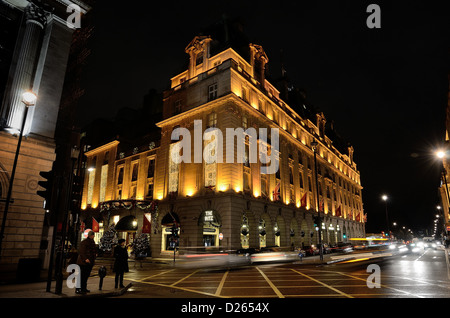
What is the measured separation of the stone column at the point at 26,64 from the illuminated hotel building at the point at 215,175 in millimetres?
17498

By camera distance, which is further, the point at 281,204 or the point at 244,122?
the point at 281,204

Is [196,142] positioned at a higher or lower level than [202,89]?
lower

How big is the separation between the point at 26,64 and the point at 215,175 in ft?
62.1

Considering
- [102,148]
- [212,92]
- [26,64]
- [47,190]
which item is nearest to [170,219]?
[212,92]

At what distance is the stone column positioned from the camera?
56.7 ft

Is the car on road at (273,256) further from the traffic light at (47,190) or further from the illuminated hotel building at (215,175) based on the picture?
the traffic light at (47,190)

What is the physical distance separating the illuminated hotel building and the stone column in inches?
689

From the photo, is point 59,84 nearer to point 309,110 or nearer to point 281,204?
point 281,204

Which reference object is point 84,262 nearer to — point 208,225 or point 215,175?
point 215,175

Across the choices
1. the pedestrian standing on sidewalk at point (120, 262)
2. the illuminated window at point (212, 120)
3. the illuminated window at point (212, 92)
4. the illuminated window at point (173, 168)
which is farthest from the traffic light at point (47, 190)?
the illuminated window at point (212, 92)

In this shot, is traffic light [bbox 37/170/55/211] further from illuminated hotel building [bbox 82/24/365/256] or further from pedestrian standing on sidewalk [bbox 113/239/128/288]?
illuminated hotel building [bbox 82/24/365/256]

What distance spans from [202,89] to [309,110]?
29.4 meters
